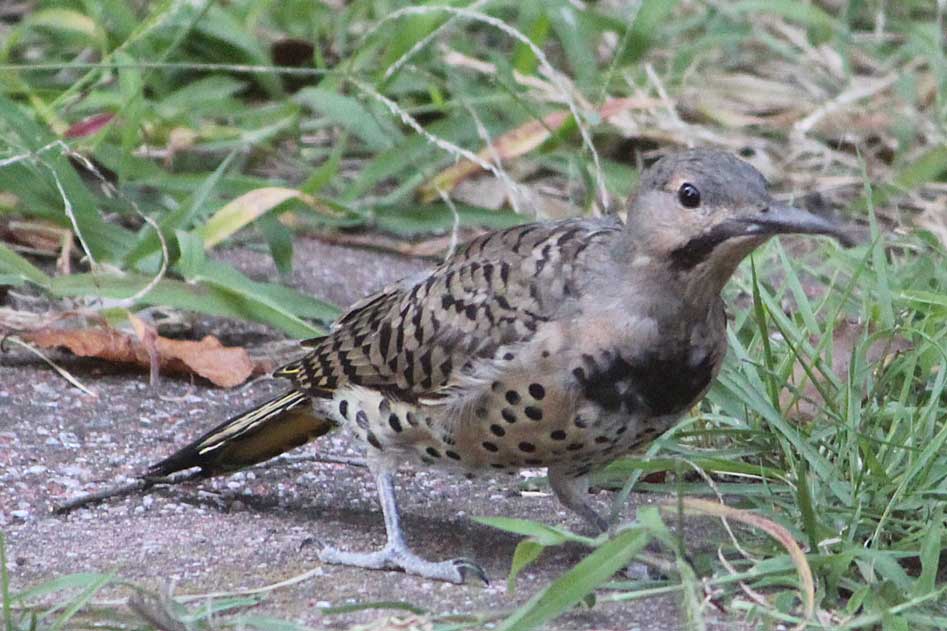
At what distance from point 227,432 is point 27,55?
328cm

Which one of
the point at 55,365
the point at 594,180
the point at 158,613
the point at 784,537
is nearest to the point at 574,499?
the point at 784,537

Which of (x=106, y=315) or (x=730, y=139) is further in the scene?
(x=730, y=139)

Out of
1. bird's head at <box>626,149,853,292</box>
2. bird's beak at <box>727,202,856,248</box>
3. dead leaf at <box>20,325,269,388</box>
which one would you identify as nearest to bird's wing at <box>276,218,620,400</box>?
bird's head at <box>626,149,853,292</box>

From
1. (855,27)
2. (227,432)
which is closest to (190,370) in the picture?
(227,432)

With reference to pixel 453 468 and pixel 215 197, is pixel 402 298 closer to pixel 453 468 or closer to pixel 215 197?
pixel 453 468

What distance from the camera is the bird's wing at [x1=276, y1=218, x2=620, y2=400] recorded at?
3.88 meters

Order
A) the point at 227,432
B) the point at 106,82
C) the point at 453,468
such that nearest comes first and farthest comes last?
the point at 453,468, the point at 227,432, the point at 106,82

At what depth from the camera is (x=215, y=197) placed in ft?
19.6

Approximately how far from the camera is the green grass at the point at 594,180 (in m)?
3.68

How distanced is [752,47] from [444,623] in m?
5.20

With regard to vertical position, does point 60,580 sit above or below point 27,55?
below

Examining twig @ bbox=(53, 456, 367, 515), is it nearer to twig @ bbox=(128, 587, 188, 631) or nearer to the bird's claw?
the bird's claw

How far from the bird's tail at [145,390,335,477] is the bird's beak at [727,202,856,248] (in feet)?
4.29

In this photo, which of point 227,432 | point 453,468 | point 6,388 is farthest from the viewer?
point 6,388
